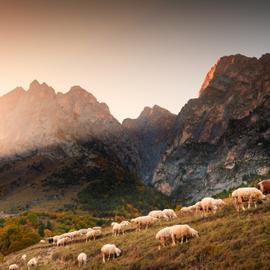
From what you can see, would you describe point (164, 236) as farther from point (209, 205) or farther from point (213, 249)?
point (209, 205)

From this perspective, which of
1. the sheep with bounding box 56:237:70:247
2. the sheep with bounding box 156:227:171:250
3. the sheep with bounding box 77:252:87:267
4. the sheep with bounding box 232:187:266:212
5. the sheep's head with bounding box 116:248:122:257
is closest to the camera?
the sheep with bounding box 156:227:171:250

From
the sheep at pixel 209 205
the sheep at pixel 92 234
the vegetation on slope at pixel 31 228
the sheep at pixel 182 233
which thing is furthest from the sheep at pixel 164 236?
the vegetation on slope at pixel 31 228

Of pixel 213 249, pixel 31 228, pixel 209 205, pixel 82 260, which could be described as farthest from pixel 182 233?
pixel 31 228

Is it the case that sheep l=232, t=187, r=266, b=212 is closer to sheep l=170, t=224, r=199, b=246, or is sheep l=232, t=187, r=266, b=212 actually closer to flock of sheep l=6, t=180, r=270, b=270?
flock of sheep l=6, t=180, r=270, b=270

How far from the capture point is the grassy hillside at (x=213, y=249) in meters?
25.5

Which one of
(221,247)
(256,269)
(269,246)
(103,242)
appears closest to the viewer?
(256,269)

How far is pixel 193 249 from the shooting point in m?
29.2

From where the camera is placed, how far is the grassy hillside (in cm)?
2548

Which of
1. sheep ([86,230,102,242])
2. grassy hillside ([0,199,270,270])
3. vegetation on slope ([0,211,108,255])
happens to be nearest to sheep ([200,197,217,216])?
grassy hillside ([0,199,270,270])

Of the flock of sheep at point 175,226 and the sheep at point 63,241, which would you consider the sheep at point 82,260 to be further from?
the sheep at point 63,241

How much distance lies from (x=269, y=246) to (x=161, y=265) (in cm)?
776

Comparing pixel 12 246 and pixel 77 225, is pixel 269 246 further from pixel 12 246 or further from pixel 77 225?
pixel 77 225

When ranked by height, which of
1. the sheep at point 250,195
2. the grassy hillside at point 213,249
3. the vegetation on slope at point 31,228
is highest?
the vegetation on slope at point 31,228

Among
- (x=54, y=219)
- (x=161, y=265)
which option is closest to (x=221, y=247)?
(x=161, y=265)
